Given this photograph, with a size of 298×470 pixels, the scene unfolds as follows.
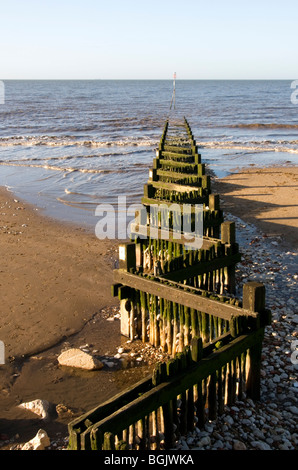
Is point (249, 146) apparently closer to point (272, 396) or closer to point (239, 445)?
point (272, 396)

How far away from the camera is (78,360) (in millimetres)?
7238

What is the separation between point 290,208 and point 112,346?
406 inches

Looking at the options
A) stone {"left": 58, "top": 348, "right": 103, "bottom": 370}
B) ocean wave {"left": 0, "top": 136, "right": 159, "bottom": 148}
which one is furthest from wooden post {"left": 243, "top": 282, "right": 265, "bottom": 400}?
ocean wave {"left": 0, "top": 136, "right": 159, "bottom": 148}

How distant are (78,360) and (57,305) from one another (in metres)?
2.28

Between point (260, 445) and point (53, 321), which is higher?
point (260, 445)

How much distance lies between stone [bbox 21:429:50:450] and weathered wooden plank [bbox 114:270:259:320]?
245 centimetres

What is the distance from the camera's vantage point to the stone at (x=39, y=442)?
206 inches

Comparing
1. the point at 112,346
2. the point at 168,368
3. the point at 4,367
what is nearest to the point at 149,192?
the point at 112,346

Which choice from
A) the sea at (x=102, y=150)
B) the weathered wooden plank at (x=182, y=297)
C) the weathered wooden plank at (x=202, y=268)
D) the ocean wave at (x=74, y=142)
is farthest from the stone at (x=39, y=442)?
the ocean wave at (x=74, y=142)

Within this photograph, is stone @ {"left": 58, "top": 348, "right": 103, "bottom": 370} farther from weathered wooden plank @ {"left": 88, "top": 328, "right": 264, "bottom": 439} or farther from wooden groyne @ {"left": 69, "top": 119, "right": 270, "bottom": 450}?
weathered wooden plank @ {"left": 88, "top": 328, "right": 264, "bottom": 439}

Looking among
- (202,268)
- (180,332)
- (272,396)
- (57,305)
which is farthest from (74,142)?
(272,396)

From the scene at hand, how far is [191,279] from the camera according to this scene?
26.6 ft

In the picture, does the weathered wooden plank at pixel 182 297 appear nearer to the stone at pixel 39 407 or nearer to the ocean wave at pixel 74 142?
the stone at pixel 39 407
